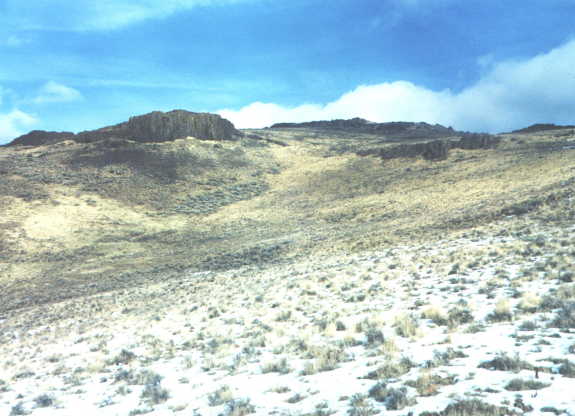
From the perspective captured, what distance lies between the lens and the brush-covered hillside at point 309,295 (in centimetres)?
574

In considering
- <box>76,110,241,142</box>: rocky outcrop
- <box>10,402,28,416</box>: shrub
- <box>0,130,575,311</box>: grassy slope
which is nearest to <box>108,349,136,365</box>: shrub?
<box>10,402,28,416</box>: shrub

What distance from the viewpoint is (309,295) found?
13719 millimetres

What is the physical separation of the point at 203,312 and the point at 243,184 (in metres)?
45.2

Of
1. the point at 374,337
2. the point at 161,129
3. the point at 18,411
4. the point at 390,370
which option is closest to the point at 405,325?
the point at 374,337

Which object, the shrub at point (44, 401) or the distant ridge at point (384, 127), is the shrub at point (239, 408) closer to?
the shrub at point (44, 401)

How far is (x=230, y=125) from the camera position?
7988 centimetres

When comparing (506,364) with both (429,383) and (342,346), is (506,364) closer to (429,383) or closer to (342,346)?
(429,383)

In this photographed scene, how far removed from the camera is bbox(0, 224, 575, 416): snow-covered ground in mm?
5102

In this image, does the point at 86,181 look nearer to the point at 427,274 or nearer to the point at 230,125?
the point at 230,125

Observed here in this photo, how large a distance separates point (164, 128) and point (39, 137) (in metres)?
31.0

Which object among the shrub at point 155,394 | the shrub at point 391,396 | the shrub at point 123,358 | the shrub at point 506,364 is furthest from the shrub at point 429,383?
the shrub at point 123,358

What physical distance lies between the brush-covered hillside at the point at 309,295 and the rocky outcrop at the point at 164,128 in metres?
21.3

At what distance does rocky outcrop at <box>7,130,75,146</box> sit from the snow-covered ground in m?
72.8

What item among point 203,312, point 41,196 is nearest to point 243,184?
point 41,196
